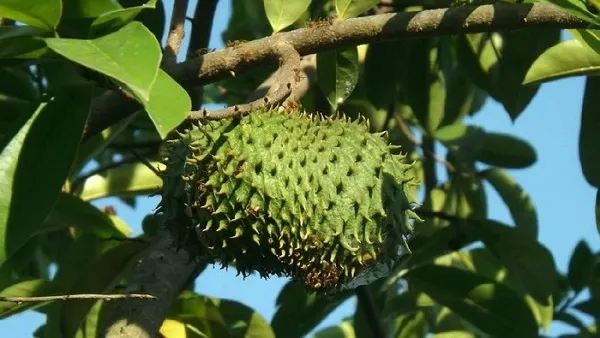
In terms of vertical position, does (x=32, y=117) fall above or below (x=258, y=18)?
above

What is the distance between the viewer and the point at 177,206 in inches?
72.1

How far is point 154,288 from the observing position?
2051 mm

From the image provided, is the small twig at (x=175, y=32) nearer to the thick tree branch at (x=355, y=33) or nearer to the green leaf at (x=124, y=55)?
the thick tree branch at (x=355, y=33)

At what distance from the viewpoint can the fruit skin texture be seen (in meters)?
1.72

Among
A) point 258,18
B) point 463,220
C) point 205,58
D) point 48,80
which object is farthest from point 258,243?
point 258,18

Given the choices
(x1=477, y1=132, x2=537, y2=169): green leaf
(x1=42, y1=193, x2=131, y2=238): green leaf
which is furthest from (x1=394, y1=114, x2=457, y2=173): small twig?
(x1=42, y1=193, x2=131, y2=238): green leaf

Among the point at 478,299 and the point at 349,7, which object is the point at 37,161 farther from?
the point at 478,299

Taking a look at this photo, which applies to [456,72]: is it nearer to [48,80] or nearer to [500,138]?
[500,138]

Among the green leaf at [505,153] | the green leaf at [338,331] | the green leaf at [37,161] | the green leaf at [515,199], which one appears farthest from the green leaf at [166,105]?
the green leaf at [338,331]

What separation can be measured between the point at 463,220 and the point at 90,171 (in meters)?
1.01

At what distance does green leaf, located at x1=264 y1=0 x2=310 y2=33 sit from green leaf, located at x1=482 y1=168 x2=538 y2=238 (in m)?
1.25

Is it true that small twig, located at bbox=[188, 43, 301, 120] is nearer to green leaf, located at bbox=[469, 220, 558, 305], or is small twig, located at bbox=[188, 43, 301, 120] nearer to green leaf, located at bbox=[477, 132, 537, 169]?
green leaf, located at bbox=[469, 220, 558, 305]

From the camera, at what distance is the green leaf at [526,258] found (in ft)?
8.90

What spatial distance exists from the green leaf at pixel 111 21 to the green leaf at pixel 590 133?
4.03 feet
